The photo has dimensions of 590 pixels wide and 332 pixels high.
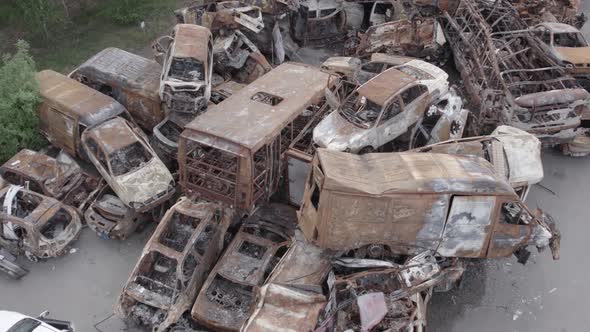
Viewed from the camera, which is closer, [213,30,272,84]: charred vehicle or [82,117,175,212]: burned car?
[82,117,175,212]: burned car

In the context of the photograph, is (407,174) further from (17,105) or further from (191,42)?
(17,105)

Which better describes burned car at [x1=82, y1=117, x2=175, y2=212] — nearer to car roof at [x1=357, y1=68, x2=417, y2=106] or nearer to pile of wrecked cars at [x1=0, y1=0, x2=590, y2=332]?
pile of wrecked cars at [x1=0, y1=0, x2=590, y2=332]

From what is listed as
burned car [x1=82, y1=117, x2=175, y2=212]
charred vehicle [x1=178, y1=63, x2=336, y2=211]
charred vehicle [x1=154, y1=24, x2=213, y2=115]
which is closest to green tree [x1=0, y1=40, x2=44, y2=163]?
burned car [x1=82, y1=117, x2=175, y2=212]

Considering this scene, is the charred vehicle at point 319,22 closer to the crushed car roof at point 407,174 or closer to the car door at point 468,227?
the crushed car roof at point 407,174

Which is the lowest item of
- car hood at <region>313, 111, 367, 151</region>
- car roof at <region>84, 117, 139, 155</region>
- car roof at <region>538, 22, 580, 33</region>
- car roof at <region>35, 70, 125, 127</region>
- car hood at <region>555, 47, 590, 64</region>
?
car roof at <region>84, 117, 139, 155</region>

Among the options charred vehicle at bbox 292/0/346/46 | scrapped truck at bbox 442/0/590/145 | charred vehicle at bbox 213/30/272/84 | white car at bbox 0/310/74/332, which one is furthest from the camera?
charred vehicle at bbox 292/0/346/46

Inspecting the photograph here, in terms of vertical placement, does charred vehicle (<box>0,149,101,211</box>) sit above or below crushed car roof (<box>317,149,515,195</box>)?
below

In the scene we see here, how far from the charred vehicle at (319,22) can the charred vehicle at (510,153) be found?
7.84 meters

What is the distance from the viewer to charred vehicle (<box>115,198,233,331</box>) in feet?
26.6

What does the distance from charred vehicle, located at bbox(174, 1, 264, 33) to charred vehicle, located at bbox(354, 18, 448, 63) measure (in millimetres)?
3207

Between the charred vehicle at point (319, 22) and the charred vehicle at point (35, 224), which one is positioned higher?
the charred vehicle at point (319, 22)

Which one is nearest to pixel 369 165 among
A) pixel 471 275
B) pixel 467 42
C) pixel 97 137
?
pixel 471 275

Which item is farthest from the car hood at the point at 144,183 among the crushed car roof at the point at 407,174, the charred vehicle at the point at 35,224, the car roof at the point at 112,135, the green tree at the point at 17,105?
the crushed car roof at the point at 407,174

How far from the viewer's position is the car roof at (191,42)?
474 inches
